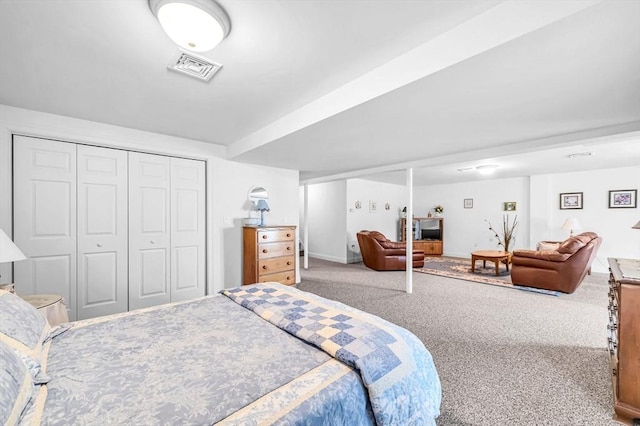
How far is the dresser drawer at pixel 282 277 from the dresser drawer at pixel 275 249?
0.91 feet

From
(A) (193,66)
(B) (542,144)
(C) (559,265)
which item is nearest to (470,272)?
(C) (559,265)

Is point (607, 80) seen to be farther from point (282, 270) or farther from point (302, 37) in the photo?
point (282, 270)

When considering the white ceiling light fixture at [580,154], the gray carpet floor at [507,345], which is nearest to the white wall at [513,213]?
the gray carpet floor at [507,345]

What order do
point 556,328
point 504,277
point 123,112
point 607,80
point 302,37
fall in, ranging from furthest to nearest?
1. point 504,277
2. point 556,328
3. point 123,112
4. point 607,80
5. point 302,37

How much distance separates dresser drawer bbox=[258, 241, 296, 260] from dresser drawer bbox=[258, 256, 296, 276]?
0.06 metres

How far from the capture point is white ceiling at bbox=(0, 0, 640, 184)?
134 cm

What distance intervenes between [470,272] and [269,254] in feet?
14.4

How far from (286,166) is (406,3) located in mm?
3434

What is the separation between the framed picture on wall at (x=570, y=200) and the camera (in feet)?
19.6

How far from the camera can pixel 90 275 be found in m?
2.98

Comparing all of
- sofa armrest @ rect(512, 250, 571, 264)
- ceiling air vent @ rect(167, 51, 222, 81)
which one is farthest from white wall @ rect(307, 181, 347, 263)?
ceiling air vent @ rect(167, 51, 222, 81)

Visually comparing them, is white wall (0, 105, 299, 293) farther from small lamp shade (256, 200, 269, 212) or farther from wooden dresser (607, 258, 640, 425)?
wooden dresser (607, 258, 640, 425)

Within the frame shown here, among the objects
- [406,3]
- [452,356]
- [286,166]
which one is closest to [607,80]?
[406,3]

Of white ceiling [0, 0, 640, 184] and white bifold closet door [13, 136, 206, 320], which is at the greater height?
white ceiling [0, 0, 640, 184]
